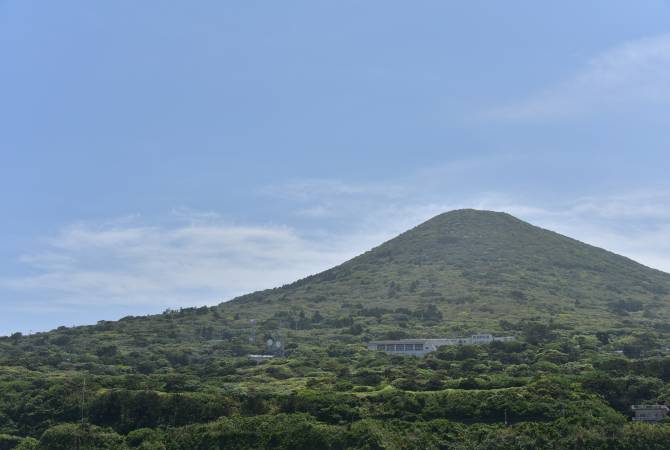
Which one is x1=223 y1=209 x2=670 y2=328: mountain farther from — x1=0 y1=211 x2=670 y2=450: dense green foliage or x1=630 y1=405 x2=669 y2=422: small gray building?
x1=630 y1=405 x2=669 y2=422: small gray building

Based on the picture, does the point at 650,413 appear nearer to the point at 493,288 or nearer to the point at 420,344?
the point at 420,344

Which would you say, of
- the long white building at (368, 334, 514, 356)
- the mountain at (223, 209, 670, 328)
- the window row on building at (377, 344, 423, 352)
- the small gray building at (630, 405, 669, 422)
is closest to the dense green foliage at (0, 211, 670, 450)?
the mountain at (223, 209, 670, 328)

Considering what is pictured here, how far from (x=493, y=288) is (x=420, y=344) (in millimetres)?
50865

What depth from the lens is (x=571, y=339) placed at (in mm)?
112625

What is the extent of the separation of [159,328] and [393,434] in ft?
→ 267

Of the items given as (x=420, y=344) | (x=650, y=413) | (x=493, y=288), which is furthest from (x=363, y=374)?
(x=493, y=288)

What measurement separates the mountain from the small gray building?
59.7m

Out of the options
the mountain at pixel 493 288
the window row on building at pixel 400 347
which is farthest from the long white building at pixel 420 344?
the mountain at pixel 493 288

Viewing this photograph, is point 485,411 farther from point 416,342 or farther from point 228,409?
point 416,342

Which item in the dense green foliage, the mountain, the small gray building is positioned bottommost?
the small gray building

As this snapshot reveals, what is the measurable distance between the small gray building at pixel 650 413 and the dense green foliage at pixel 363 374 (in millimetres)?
2098

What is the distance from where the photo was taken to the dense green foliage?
6831 centimetres

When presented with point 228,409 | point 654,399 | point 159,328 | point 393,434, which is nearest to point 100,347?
point 159,328

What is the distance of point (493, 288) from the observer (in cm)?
16150
